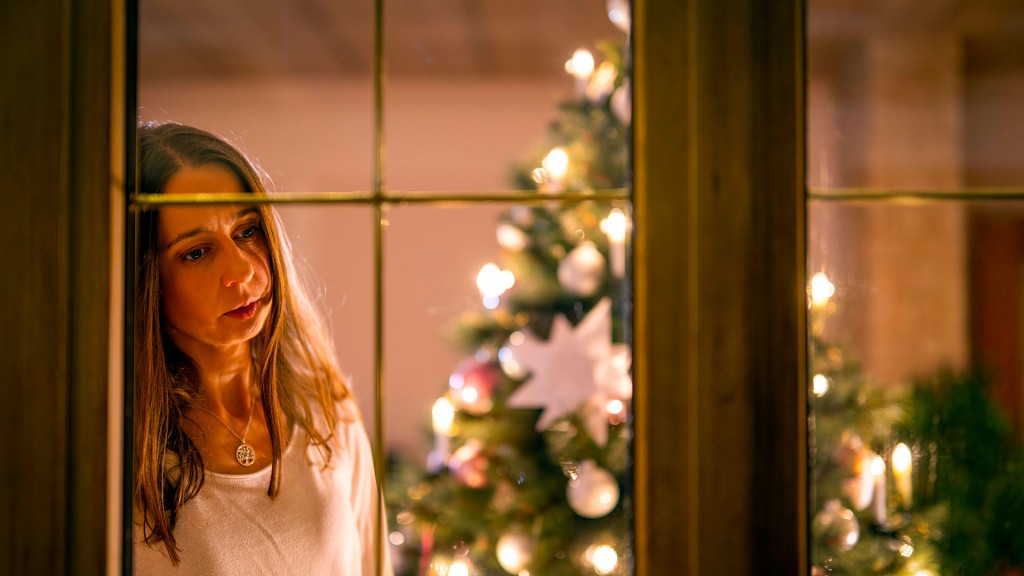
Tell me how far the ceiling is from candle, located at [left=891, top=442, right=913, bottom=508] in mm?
607

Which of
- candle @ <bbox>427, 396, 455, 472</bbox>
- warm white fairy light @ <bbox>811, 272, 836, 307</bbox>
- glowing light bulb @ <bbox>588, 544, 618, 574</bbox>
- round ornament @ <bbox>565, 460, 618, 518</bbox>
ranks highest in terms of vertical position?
warm white fairy light @ <bbox>811, 272, 836, 307</bbox>

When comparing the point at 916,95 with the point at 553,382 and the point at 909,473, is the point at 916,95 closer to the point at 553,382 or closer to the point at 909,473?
the point at 909,473

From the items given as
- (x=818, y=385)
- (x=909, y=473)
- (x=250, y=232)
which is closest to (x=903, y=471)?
(x=909, y=473)

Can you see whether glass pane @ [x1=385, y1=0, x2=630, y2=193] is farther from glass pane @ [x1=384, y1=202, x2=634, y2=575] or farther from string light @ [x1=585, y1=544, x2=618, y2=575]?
string light @ [x1=585, y1=544, x2=618, y2=575]

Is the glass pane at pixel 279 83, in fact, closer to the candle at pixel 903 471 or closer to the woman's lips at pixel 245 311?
the woman's lips at pixel 245 311

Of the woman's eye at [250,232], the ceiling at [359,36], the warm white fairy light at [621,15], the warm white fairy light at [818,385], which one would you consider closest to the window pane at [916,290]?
the warm white fairy light at [818,385]

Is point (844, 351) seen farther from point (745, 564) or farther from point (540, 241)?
point (540, 241)

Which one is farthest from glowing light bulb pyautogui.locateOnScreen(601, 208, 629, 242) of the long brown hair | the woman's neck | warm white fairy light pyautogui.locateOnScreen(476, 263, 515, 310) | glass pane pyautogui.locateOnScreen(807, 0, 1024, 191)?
the woman's neck

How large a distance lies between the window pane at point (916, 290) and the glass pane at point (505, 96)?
0.25 meters

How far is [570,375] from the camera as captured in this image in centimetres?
87

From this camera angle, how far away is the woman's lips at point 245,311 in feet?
2.94

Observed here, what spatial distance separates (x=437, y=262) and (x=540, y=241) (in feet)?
0.42

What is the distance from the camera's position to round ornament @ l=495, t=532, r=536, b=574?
0.89 metres

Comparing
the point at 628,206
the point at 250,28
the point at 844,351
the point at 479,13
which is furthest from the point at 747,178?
the point at 250,28
